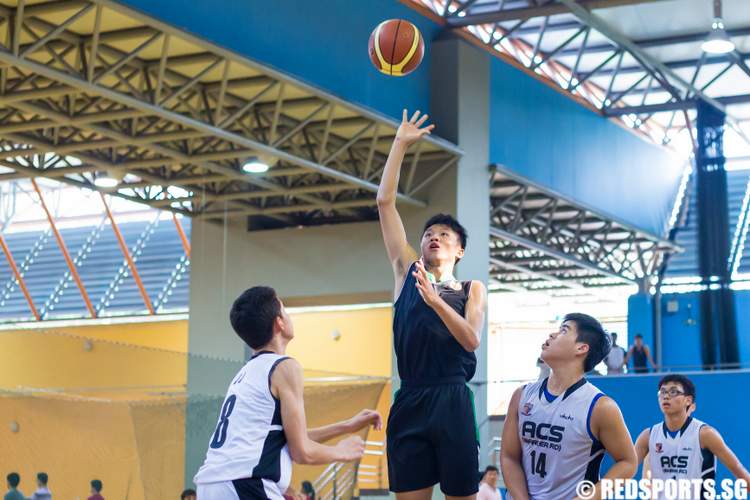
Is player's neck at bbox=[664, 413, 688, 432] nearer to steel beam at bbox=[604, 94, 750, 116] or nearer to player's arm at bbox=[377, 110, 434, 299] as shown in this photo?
player's arm at bbox=[377, 110, 434, 299]

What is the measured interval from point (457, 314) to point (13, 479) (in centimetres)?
671

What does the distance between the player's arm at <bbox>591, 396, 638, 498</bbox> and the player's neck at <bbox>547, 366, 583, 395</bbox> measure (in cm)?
26

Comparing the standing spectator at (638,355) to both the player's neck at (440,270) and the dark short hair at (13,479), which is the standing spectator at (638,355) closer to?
the dark short hair at (13,479)

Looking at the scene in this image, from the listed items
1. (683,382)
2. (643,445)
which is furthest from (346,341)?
(683,382)

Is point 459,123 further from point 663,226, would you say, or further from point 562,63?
point 663,226

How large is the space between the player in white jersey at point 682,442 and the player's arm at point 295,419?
578 cm

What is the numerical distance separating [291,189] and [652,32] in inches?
356

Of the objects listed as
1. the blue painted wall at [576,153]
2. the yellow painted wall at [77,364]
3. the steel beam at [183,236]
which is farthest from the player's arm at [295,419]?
the steel beam at [183,236]

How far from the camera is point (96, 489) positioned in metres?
12.0

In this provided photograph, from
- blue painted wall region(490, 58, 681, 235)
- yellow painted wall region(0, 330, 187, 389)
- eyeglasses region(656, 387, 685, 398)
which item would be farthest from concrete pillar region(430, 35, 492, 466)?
eyeglasses region(656, 387, 685, 398)

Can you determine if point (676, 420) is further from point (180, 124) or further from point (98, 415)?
point (180, 124)

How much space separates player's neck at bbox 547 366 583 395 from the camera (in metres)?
6.39

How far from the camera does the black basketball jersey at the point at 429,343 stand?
20.4ft

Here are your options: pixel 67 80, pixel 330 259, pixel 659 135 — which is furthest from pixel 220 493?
pixel 659 135
